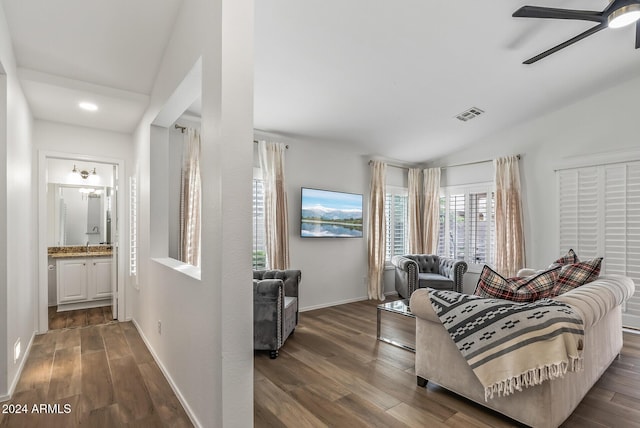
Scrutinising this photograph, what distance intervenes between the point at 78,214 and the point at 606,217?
25.0 ft

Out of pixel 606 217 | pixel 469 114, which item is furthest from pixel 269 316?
pixel 606 217

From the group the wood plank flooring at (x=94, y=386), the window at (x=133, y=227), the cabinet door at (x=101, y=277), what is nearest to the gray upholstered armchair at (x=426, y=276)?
the wood plank flooring at (x=94, y=386)

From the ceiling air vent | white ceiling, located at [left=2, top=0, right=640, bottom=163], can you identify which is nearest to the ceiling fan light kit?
white ceiling, located at [left=2, top=0, right=640, bottom=163]

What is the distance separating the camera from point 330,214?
497 cm

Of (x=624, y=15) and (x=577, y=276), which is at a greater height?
(x=624, y=15)

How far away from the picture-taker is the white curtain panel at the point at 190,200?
11.6ft

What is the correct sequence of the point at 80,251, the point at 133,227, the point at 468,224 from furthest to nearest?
the point at 468,224
the point at 80,251
the point at 133,227

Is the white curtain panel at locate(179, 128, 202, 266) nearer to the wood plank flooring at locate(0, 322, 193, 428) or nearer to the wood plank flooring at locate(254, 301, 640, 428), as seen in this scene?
the wood plank flooring at locate(0, 322, 193, 428)

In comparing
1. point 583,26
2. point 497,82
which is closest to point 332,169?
point 497,82

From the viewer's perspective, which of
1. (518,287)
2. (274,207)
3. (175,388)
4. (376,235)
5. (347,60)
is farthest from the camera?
(376,235)

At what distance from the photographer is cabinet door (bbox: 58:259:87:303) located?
4.56 metres

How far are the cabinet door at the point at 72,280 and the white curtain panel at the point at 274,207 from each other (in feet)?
9.33

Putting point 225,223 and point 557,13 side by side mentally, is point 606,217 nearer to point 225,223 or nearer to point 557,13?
point 557,13

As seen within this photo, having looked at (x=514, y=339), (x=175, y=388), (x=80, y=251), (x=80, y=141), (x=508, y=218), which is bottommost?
(x=175, y=388)
